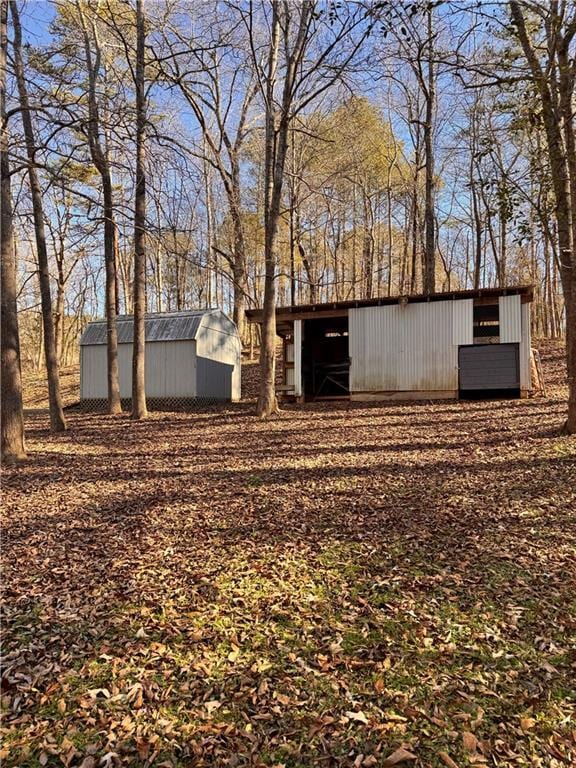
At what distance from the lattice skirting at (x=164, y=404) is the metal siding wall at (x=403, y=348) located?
506cm

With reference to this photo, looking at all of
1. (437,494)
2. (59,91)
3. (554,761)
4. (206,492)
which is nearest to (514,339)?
(437,494)

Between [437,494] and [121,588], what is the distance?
3.38m

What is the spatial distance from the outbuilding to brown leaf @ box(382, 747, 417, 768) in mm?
12255

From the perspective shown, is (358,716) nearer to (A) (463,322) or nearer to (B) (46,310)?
(B) (46,310)

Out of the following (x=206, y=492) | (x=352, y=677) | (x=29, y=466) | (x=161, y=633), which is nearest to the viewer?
(x=352, y=677)

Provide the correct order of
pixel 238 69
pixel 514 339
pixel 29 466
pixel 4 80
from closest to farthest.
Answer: pixel 4 80 < pixel 29 466 < pixel 514 339 < pixel 238 69

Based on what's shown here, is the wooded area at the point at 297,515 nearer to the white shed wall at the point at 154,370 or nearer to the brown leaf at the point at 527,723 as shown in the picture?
the brown leaf at the point at 527,723

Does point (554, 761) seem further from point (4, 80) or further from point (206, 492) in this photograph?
point (4, 80)

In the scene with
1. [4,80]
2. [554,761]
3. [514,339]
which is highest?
[4,80]

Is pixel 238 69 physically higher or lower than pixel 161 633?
higher

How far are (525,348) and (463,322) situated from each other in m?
1.71

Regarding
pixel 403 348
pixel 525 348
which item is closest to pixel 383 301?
pixel 403 348

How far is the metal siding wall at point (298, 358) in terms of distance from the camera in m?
14.8

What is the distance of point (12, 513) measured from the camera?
5.38m
